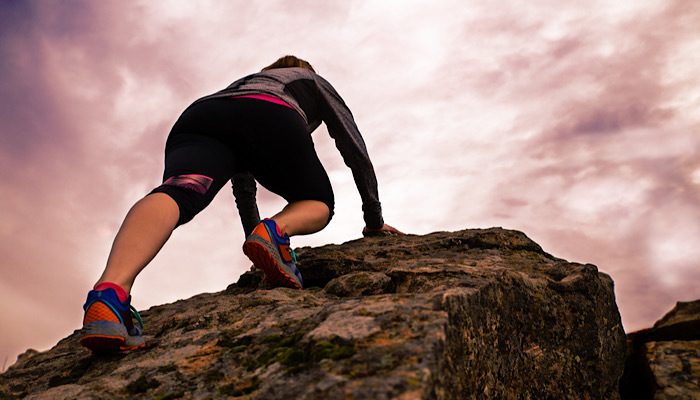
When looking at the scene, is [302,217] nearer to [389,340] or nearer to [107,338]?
[107,338]

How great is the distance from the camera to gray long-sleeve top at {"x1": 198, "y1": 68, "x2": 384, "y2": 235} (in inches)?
146

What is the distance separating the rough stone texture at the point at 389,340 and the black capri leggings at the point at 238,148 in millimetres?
800

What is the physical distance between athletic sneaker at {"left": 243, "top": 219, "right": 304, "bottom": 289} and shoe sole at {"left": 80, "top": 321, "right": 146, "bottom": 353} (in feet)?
2.85

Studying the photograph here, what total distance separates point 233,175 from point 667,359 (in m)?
3.85

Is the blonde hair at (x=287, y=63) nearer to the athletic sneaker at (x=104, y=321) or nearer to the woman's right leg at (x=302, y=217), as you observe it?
the woman's right leg at (x=302, y=217)

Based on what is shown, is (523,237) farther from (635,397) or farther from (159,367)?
(159,367)

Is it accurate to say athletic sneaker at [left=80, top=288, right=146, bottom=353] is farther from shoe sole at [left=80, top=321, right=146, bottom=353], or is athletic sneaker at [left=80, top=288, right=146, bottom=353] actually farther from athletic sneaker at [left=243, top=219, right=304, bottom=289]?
athletic sneaker at [left=243, top=219, right=304, bottom=289]

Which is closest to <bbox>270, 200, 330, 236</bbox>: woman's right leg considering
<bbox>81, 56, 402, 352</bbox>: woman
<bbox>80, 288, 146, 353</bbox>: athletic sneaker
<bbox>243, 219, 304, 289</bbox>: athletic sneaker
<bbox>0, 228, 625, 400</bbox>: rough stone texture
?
<bbox>81, 56, 402, 352</bbox>: woman

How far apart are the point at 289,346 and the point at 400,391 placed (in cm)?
73

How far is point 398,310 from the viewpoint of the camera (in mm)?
1859

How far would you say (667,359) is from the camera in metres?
3.61

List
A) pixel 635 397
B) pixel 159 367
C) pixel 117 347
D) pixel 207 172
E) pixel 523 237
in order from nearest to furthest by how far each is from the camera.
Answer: pixel 159 367, pixel 117 347, pixel 207 172, pixel 635 397, pixel 523 237

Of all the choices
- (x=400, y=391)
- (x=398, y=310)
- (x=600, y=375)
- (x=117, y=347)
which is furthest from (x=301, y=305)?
(x=600, y=375)

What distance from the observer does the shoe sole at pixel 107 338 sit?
2379 millimetres
